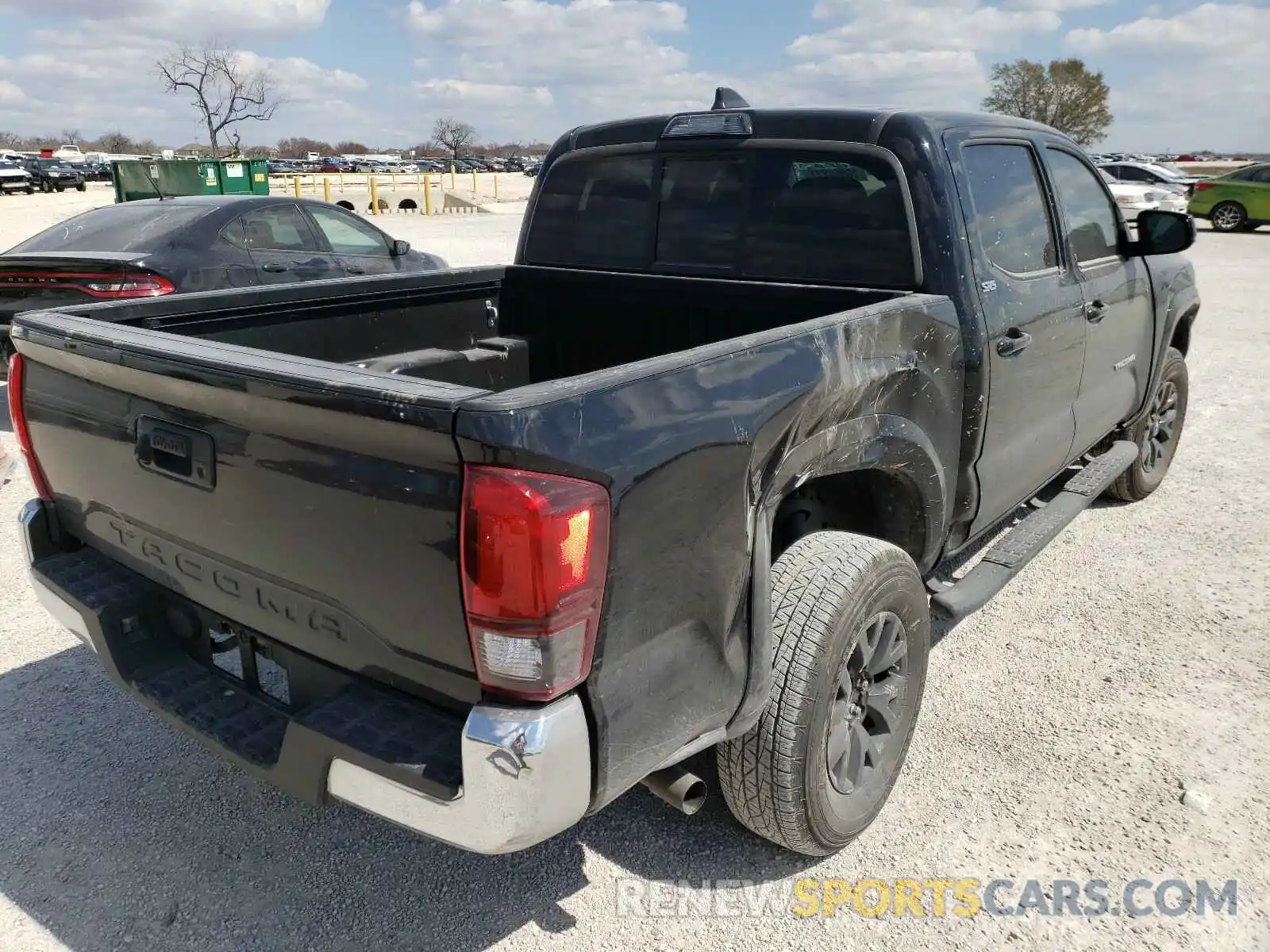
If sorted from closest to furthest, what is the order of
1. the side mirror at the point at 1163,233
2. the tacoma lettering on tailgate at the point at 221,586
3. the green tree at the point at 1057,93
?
the tacoma lettering on tailgate at the point at 221,586 < the side mirror at the point at 1163,233 < the green tree at the point at 1057,93

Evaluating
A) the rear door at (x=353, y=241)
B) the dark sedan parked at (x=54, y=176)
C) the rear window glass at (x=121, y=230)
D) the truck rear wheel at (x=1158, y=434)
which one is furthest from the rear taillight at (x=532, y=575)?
the dark sedan parked at (x=54, y=176)

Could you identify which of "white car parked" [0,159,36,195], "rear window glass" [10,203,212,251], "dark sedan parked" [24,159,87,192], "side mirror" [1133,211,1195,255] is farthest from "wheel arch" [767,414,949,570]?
"dark sedan parked" [24,159,87,192]

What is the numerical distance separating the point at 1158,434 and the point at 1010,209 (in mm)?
2861

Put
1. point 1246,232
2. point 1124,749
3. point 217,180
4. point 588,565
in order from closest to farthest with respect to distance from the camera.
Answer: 1. point 588,565
2. point 1124,749
3. point 217,180
4. point 1246,232

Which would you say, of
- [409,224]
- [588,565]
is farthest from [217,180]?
[588,565]

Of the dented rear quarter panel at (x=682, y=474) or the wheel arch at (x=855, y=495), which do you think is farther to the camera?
the wheel arch at (x=855, y=495)

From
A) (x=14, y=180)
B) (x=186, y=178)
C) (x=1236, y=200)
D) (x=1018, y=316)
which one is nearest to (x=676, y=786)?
(x=1018, y=316)

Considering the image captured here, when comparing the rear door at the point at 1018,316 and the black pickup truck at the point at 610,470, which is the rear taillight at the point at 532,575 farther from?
the rear door at the point at 1018,316

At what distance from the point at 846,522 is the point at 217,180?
18001mm

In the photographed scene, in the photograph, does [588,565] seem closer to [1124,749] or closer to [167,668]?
[167,668]

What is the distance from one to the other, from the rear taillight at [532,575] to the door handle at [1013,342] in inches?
77.5

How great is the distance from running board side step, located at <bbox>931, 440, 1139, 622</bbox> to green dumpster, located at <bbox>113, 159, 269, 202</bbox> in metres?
15.5

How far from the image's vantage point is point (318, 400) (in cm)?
188

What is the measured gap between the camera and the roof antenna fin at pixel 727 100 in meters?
3.73
